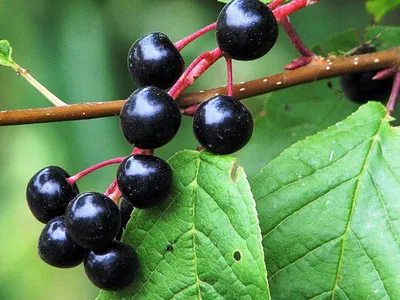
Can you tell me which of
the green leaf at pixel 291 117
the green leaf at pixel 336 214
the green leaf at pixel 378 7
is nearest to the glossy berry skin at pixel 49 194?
the green leaf at pixel 336 214

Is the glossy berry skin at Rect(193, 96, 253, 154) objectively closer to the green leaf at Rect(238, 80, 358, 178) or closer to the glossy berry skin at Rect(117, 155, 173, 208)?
the glossy berry skin at Rect(117, 155, 173, 208)

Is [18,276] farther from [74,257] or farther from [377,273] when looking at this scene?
[377,273]

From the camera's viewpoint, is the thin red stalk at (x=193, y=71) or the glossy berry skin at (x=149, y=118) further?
the thin red stalk at (x=193, y=71)

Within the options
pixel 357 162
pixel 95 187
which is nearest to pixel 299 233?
pixel 357 162

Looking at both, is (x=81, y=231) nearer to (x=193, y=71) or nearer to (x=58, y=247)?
(x=58, y=247)

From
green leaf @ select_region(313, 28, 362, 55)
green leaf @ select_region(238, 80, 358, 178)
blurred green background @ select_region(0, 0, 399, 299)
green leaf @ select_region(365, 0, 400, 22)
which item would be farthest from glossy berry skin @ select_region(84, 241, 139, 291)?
blurred green background @ select_region(0, 0, 399, 299)

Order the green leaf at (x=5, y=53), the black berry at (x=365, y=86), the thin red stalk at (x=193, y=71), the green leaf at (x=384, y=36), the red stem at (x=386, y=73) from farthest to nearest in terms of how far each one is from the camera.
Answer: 1. the green leaf at (x=384, y=36)
2. the black berry at (x=365, y=86)
3. the red stem at (x=386, y=73)
4. the green leaf at (x=5, y=53)
5. the thin red stalk at (x=193, y=71)

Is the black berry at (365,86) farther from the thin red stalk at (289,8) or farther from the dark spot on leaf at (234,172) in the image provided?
the dark spot on leaf at (234,172)
